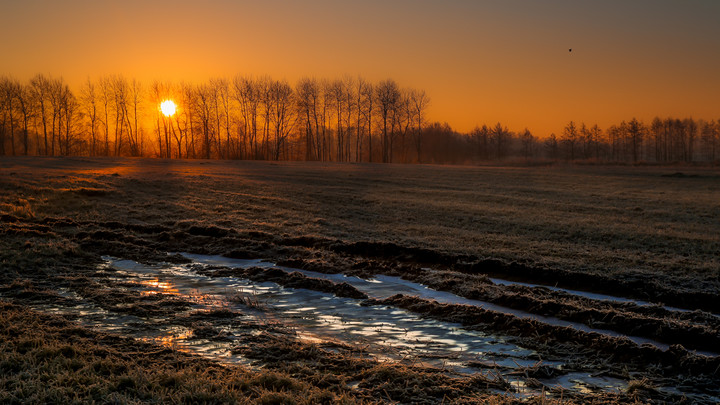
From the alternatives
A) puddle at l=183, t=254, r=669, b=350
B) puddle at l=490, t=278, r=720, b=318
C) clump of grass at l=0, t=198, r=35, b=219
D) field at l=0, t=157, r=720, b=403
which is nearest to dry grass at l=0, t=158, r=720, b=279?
field at l=0, t=157, r=720, b=403

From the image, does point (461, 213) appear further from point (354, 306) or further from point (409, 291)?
point (354, 306)

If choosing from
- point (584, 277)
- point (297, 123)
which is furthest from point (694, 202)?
point (297, 123)

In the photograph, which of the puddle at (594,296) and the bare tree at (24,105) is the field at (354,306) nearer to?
the puddle at (594,296)

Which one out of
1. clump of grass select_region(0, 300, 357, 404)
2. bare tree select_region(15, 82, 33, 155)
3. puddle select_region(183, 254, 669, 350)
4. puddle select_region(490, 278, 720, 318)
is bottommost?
puddle select_region(490, 278, 720, 318)

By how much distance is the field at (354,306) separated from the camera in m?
6.02

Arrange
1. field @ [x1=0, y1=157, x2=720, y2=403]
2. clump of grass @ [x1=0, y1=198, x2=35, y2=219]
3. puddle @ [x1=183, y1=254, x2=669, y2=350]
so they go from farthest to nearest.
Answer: clump of grass @ [x1=0, y1=198, x2=35, y2=219] → puddle @ [x1=183, y1=254, x2=669, y2=350] → field @ [x1=0, y1=157, x2=720, y2=403]

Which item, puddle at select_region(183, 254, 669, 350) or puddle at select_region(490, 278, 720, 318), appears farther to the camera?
puddle at select_region(490, 278, 720, 318)

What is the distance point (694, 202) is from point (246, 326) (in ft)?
87.3

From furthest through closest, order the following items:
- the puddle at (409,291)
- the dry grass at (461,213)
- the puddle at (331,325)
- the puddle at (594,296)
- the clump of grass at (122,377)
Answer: the dry grass at (461,213)
the puddle at (594,296)
the puddle at (409,291)
the puddle at (331,325)
the clump of grass at (122,377)

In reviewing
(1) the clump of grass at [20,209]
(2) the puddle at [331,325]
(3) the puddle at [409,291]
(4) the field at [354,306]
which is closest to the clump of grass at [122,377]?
(4) the field at [354,306]

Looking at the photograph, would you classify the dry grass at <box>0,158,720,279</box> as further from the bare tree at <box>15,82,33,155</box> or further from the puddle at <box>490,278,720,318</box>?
the bare tree at <box>15,82,33,155</box>

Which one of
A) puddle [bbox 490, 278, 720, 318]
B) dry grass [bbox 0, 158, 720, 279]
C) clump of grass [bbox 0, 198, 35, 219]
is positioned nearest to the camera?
puddle [bbox 490, 278, 720, 318]

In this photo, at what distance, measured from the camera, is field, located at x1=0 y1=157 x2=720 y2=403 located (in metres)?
6.02

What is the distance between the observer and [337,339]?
780 cm
